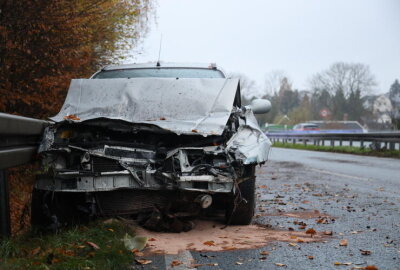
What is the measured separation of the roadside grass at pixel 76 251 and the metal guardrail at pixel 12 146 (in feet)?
1.15

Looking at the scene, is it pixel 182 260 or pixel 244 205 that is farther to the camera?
pixel 244 205

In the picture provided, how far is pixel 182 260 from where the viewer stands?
3.55 m

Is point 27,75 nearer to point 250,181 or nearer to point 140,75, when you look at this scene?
point 140,75

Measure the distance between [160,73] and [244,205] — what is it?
254 centimetres

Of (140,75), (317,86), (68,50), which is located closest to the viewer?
(140,75)

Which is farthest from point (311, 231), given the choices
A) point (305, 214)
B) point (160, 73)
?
point (160, 73)

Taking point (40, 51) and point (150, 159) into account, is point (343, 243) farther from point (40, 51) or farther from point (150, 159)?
point (40, 51)

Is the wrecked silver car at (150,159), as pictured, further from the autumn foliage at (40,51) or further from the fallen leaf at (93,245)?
the autumn foliage at (40,51)

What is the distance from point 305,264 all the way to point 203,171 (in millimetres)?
1290

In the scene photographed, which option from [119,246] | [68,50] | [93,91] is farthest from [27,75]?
[119,246]

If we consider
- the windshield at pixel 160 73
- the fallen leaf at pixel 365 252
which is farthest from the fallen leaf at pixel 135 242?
the windshield at pixel 160 73

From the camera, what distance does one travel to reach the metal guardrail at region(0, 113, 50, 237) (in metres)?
3.84

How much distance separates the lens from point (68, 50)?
8805 millimetres

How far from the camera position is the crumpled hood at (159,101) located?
4824 millimetres
